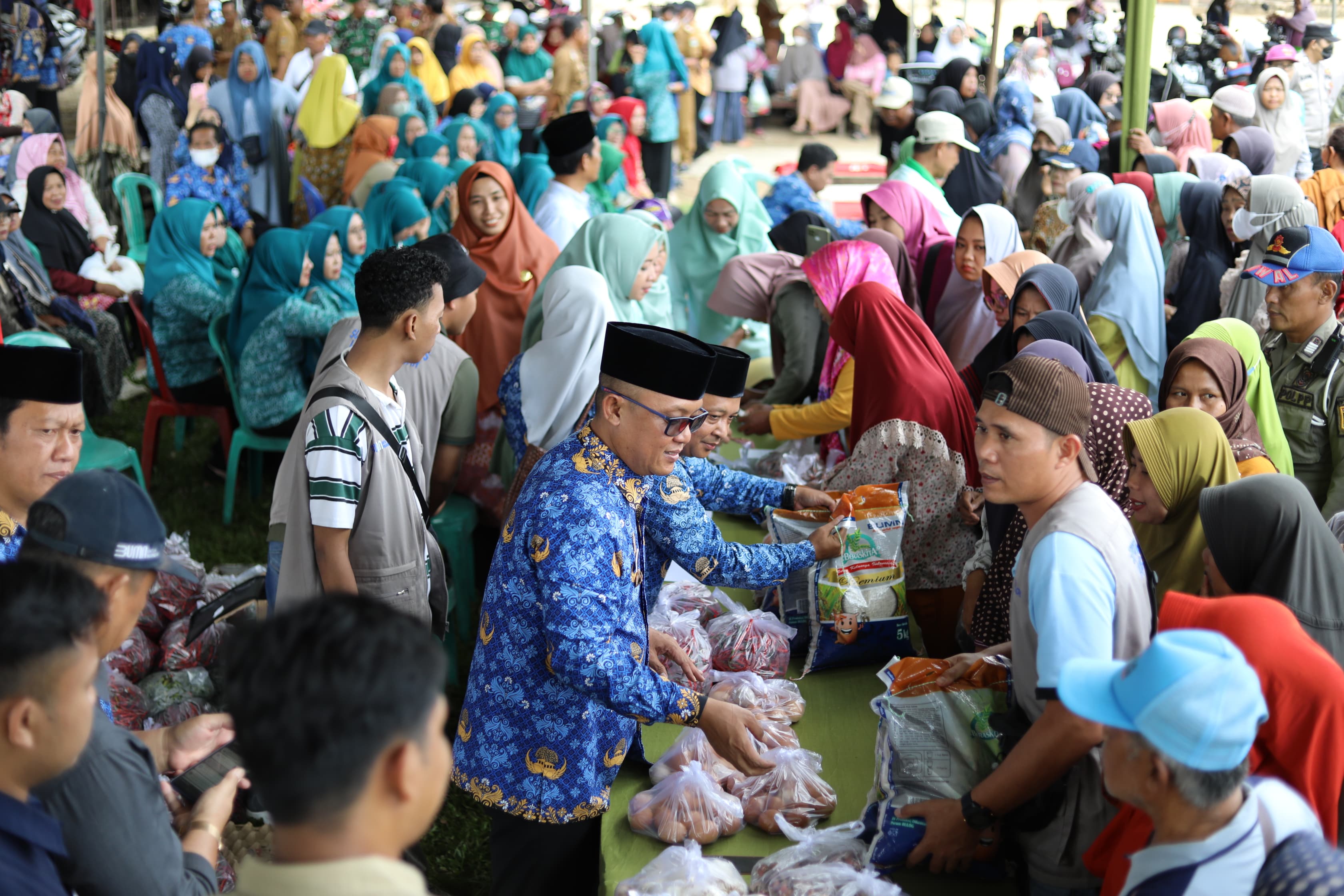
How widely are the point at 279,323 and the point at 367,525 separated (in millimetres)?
2382

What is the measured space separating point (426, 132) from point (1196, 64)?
8.98 meters

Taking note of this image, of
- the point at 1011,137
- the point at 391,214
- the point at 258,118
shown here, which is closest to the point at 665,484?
the point at 391,214

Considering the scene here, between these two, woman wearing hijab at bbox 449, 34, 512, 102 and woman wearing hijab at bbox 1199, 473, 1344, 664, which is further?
woman wearing hijab at bbox 449, 34, 512, 102

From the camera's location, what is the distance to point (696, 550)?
2469mm

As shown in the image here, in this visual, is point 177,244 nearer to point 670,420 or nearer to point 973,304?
point 973,304

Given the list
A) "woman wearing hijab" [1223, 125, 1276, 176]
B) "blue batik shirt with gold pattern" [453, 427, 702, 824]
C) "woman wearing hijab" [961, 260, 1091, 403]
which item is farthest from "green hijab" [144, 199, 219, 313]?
"woman wearing hijab" [1223, 125, 1276, 176]

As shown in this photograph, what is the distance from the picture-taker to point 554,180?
6242 mm

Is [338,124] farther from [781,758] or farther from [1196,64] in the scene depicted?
[1196,64]

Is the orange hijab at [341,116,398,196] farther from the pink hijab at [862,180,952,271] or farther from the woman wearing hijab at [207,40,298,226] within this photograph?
the pink hijab at [862,180,952,271]

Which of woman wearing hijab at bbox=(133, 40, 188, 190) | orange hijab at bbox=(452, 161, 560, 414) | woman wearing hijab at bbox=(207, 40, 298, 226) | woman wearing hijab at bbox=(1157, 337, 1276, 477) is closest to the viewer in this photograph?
woman wearing hijab at bbox=(1157, 337, 1276, 477)

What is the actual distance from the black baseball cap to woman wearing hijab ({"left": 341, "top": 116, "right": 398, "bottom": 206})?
6.97 meters

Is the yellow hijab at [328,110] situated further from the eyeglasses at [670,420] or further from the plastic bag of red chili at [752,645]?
the eyeglasses at [670,420]

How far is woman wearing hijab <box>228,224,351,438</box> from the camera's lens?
476 cm

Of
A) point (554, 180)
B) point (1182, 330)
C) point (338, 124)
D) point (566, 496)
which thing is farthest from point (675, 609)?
point (338, 124)
